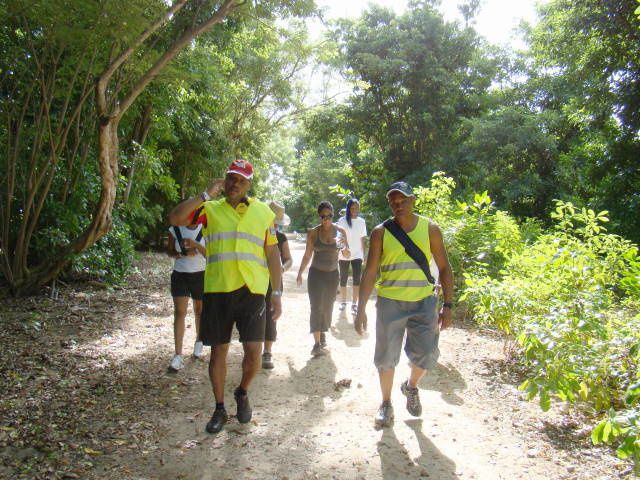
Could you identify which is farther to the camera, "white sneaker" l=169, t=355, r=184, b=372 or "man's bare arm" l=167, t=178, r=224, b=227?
"white sneaker" l=169, t=355, r=184, b=372

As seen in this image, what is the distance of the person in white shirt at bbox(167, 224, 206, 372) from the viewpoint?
5297 mm

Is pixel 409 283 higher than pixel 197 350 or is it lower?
higher

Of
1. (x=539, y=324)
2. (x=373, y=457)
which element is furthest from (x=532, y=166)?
(x=373, y=457)

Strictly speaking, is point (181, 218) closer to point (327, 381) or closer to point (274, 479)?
point (274, 479)

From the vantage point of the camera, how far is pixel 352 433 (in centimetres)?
409

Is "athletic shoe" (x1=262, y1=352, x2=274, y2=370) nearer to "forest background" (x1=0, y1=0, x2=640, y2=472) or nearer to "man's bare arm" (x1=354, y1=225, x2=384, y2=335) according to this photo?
"man's bare arm" (x1=354, y1=225, x2=384, y2=335)

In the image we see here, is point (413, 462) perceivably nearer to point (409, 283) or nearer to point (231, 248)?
point (409, 283)

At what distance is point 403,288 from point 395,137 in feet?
53.7

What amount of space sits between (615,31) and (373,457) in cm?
1263

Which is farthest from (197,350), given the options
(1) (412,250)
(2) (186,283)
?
(1) (412,250)

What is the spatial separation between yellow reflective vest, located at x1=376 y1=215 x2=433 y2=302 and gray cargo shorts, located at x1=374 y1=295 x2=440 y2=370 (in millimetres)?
76

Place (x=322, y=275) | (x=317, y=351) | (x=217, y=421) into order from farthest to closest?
(x=322, y=275)
(x=317, y=351)
(x=217, y=421)

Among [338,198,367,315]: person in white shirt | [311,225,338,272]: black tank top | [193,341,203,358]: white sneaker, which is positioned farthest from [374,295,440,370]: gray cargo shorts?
[338,198,367,315]: person in white shirt

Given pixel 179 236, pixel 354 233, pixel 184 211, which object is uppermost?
pixel 184 211
